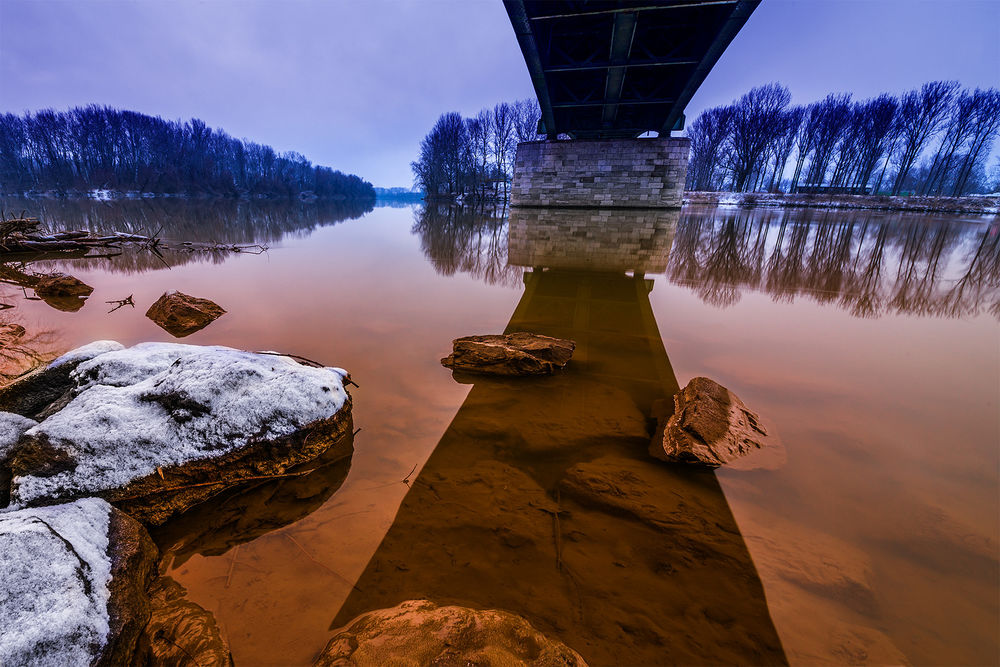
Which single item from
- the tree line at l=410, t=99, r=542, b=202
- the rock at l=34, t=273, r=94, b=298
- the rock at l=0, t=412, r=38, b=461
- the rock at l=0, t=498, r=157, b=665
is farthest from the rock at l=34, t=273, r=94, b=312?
the tree line at l=410, t=99, r=542, b=202

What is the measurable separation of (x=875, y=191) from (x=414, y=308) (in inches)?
2830

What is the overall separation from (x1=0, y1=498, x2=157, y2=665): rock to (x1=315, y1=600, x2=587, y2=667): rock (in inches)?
28.5

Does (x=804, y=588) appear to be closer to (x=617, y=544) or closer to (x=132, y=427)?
(x=617, y=544)

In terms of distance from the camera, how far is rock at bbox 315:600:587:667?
50.2 inches

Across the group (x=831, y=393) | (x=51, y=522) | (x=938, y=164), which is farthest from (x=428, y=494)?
(x=938, y=164)

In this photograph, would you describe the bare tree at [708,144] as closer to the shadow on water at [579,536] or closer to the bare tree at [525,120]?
the bare tree at [525,120]

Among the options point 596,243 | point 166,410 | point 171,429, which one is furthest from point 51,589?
point 596,243

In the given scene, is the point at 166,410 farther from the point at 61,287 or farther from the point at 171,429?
the point at 61,287

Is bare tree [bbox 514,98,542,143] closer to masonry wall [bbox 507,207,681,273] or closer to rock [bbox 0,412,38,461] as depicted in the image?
masonry wall [bbox 507,207,681,273]

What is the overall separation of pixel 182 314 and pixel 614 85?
1681 cm

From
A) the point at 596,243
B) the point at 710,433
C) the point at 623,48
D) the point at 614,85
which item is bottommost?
the point at 710,433

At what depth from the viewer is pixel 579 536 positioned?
188cm

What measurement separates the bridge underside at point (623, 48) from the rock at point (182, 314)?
367 inches

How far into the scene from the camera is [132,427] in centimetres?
196
